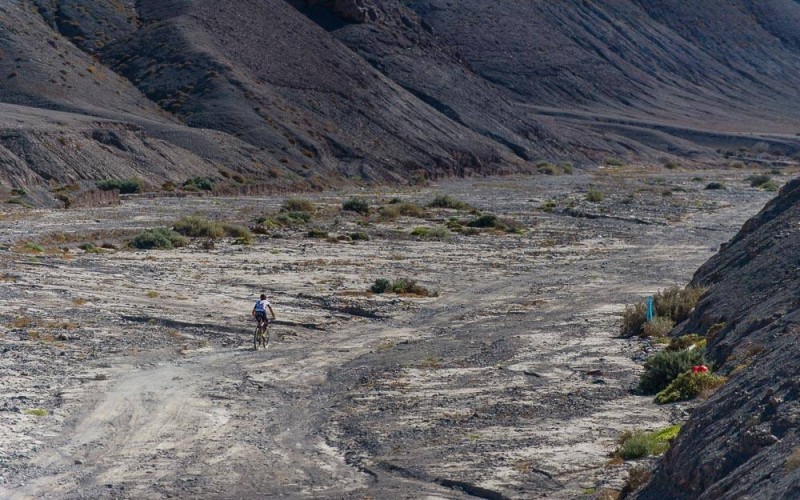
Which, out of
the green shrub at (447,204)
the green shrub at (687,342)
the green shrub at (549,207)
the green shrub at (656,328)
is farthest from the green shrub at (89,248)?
the green shrub at (549,207)

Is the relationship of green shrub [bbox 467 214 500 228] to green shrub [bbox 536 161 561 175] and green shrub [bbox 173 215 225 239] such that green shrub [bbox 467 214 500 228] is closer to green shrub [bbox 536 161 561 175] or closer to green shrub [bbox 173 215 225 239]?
green shrub [bbox 173 215 225 239]

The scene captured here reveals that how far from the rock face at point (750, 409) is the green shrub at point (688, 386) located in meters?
0.36

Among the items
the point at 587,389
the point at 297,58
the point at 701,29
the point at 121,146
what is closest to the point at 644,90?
the point at 701,29

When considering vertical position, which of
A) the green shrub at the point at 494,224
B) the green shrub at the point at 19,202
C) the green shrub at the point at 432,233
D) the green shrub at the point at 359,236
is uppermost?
the green shrub at the point at 494,224

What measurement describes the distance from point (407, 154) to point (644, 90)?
62.4 m

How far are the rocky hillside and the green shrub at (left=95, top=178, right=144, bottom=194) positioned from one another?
1146mm

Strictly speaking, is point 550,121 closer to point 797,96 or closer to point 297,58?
point 297,58

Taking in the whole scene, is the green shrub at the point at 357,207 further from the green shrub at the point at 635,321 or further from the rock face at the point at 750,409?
the rock face at the point at 750,409

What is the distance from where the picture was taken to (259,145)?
72.9 metres

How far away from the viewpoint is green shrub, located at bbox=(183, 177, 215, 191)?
200 ft

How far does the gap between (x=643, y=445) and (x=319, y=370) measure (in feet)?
27.2

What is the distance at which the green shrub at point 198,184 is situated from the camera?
200ft

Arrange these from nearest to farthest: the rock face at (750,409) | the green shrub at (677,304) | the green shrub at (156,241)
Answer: the rock face at (750,409) → the green shrub at (677,304) → the green shrub at (156,241)

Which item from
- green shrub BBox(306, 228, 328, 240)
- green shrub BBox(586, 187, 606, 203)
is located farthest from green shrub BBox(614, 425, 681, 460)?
green shrub BBox(586, 187, 606, 203)
